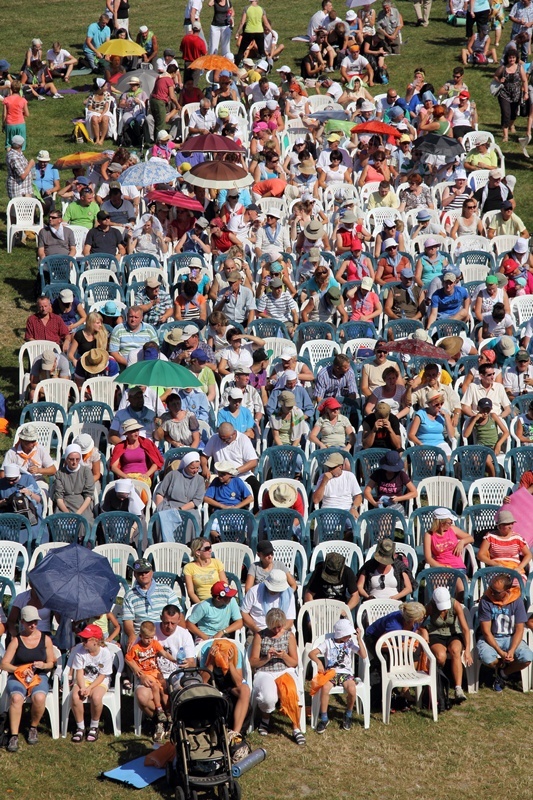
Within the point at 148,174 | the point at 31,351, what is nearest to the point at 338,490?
the point at 31,351

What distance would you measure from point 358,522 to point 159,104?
1190 cm

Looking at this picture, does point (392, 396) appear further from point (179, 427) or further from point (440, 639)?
point (440, 639)

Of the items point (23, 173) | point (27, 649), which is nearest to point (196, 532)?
point (27, 649)

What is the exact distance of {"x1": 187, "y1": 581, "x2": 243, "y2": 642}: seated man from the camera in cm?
1158

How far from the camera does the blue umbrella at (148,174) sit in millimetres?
18250

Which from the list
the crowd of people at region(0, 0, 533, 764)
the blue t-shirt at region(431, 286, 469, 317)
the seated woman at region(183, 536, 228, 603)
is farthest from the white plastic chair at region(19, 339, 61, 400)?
the blue t-shirt at region(431, 286, 469, 317)

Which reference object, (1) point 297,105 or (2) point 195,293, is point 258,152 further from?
(2) point 195,293

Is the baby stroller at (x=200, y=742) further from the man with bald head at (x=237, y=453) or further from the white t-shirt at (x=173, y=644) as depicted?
the man with bald head at (x=237, y=453)

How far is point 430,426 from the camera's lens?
14.3 meters

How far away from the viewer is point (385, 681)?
11.3 m

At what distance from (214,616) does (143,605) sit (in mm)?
608

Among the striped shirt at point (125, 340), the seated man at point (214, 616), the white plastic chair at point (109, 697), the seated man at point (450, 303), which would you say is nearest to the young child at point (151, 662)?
the white plastic chair at point (109, 697)

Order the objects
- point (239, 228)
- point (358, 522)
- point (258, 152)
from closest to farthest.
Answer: point (358, 522)
point (239, 228)
point (258, 152)

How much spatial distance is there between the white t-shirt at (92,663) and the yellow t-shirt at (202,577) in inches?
45.8
